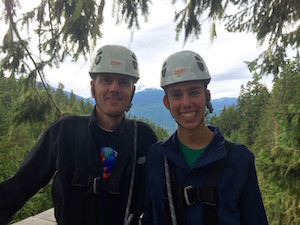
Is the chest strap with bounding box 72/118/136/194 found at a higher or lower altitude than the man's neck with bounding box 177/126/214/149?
lower

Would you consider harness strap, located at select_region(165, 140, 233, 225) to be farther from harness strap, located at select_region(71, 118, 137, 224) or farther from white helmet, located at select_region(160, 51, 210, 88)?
white helmet, located at select_region(160, 51, 210, 88)

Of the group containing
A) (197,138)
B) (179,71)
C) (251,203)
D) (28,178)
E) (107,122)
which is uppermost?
(179,71)

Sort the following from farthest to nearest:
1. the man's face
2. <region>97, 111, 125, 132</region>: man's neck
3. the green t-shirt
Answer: <region>97, 111, 125, 132</region>: man's neck, the man's face, the green t-shirt

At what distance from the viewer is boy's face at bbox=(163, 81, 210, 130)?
2.21m

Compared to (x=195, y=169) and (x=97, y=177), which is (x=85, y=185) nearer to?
(x=97, y=177)

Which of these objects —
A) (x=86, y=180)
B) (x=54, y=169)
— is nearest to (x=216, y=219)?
(x=86, y=180)

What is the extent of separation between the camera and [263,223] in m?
1.96

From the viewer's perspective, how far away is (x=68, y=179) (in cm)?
227

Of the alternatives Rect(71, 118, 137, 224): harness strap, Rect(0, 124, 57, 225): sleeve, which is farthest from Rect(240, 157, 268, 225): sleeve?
Rect(0, 124, 57, 225): sleeve

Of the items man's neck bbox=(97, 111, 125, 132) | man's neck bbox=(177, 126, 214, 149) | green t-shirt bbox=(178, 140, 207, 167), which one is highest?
man's neck bbox=(97, 111, 125, 132)

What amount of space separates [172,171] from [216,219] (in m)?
0.52

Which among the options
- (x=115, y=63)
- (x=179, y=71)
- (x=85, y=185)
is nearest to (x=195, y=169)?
(x=179, y=71)

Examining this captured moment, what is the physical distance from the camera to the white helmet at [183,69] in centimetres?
227

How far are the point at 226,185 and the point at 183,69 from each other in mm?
1121
